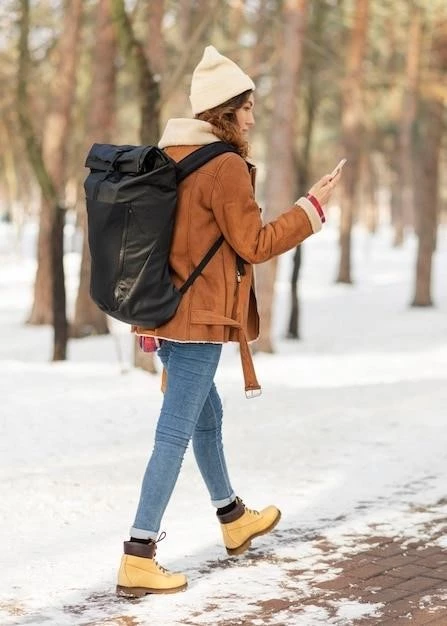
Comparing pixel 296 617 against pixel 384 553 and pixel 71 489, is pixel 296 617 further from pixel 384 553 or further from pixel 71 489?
pixel 71 489

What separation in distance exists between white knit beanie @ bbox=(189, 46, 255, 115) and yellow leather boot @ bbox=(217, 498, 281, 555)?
160cm

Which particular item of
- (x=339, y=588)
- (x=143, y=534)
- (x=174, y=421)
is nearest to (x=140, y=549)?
(x=143, y=534)

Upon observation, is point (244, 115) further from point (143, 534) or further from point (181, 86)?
point (181, 86)

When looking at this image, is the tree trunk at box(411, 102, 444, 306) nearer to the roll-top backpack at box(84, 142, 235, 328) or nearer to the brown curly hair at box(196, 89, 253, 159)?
the brown curly hair at box(196, 89, 253, 159)

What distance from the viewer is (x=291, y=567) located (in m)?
4.85

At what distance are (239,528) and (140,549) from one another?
0.62m

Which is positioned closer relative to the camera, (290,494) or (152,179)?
(152,179)

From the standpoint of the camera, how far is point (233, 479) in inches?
267

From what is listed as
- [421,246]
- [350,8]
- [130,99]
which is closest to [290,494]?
[421,246]

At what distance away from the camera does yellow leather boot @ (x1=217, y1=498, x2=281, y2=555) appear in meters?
4.99

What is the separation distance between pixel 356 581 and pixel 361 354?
34.6ft

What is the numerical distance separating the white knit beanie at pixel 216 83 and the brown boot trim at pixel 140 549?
1607mm

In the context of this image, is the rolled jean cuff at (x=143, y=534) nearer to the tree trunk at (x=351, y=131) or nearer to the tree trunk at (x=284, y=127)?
the tree trunk at (x=284, y=127)

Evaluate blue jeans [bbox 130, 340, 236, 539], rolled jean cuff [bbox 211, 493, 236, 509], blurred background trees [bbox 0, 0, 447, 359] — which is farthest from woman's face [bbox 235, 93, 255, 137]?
blurred background trees [bbox 0, 0, 447, 359]
